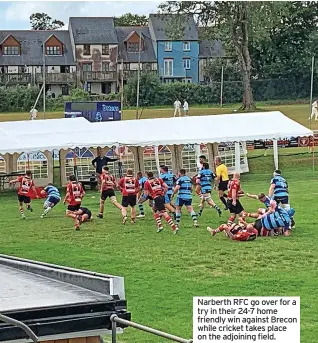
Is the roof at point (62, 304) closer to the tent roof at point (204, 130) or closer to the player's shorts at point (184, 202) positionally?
the player's shorts at point (184, 202)

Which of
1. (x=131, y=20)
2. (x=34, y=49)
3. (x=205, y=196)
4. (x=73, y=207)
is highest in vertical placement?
(x=131, y=20)

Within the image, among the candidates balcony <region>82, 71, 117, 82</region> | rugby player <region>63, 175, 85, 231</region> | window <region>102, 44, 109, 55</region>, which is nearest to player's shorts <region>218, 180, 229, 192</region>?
rugby player <region>63, 175, 85, 231</region>

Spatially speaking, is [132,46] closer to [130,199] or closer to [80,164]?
[80,164]

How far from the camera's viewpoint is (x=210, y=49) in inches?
2972

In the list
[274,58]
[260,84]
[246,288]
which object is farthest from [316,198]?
[274,58]

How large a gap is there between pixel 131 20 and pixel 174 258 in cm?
7983

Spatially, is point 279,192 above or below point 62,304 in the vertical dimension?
below

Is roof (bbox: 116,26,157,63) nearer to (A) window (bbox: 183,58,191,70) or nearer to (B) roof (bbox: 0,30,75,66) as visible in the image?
(A) window (bbox: 183,58,191,70)

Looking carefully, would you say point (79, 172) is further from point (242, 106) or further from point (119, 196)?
point (242, 106)

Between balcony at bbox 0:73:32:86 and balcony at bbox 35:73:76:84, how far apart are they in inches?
31.1

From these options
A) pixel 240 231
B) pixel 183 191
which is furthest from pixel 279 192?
pixel 183 191

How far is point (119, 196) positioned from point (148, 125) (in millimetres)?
3962

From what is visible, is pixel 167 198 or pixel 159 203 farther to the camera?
pixel 167 198

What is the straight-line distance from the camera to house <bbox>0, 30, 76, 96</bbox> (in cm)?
7025
